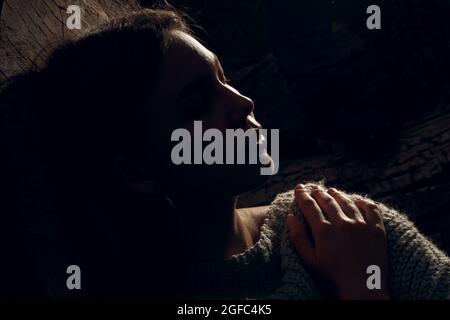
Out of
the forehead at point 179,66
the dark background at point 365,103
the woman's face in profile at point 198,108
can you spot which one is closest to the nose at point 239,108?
the woman's face in profile at point 198,108

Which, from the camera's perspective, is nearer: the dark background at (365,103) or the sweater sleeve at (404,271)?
the sweater sleeve at (404,271)

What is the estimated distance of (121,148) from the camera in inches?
80.4

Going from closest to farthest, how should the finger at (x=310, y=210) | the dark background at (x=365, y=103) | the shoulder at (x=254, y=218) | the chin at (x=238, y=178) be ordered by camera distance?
1. the chin at (x=238, y=178)
2. the finger at (x=310, y=210)
3. the shoulder at (x=254, y=218)
4. the dark background at (x=365, y=103)

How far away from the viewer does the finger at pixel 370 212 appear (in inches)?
82.0

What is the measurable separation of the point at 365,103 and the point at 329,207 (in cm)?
354

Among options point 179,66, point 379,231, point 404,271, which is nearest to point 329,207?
point 379,231

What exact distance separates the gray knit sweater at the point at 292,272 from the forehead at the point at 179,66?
1.96 feet

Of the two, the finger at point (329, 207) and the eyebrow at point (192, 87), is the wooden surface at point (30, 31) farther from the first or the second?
the finger at point (329, 207)

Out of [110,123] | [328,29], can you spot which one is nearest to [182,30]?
[110,123]

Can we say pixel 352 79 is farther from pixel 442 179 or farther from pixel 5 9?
pixel 5 9

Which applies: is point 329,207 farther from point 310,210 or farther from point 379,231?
point 379,231

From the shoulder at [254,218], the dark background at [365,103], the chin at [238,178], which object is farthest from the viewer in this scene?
the dark background at [365,103]

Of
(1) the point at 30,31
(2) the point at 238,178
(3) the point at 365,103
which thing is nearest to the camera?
(2) the point at 238,178

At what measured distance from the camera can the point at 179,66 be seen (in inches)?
77.3
